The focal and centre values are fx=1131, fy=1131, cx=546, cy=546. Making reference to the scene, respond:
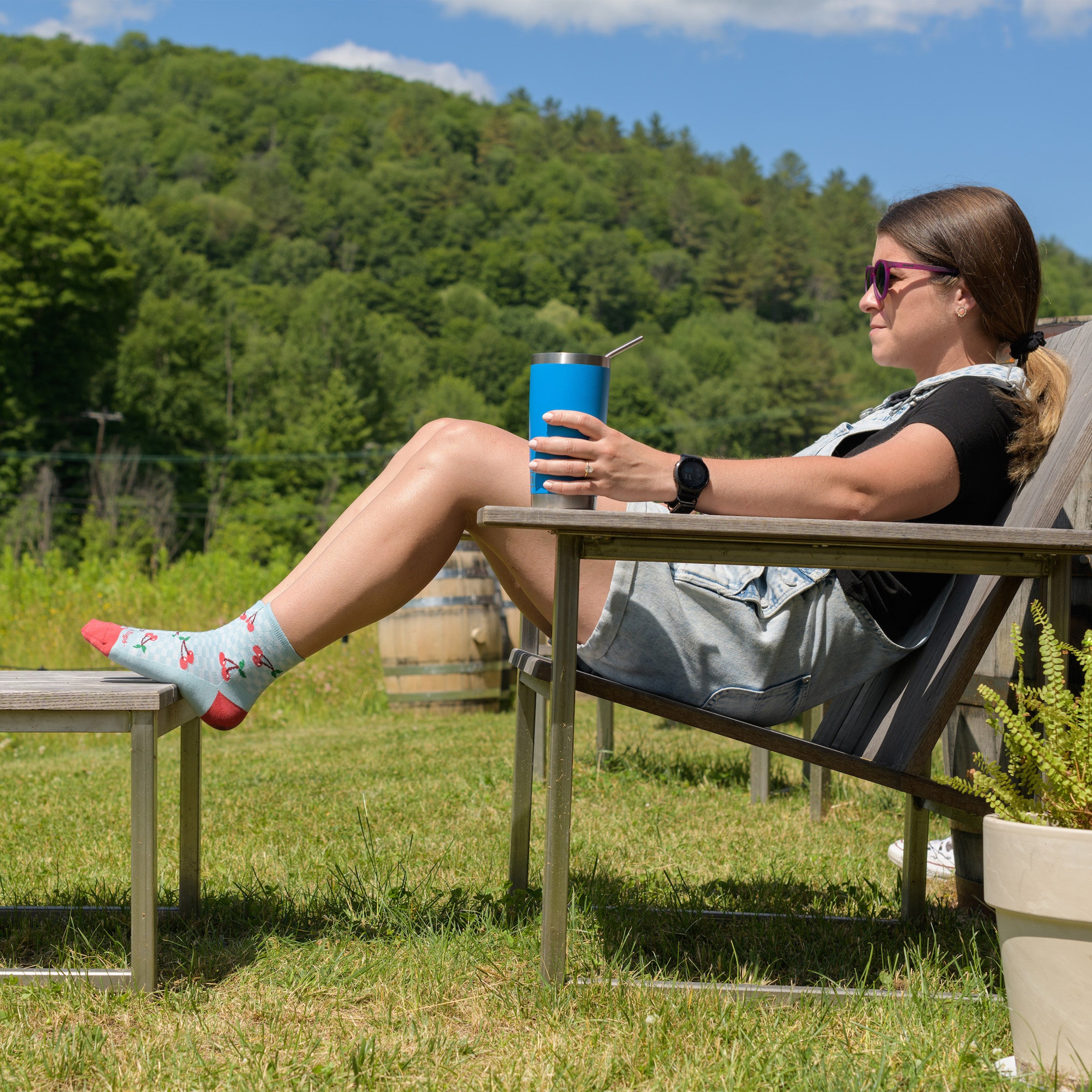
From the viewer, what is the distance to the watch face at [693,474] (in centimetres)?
172

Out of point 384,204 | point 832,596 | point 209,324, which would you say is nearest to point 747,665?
point 832,596

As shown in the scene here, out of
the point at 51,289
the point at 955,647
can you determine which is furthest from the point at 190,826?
the point at 51,289

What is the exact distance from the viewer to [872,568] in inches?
69.1

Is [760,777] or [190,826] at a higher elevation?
[190,826]

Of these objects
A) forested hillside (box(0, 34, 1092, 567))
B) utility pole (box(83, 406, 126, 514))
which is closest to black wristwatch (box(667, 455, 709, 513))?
forested hillside (box(0, 34, 1092, 567))

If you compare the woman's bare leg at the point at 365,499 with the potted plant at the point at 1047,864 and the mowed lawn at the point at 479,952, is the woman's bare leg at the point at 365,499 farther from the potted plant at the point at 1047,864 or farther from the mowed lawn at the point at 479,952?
the potted plant at the point at 1047,864

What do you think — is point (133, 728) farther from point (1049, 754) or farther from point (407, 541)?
point (1049, 754)

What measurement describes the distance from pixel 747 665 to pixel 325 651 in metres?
6.30

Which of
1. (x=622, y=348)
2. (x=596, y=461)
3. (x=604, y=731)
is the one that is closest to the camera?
(x=622, y=348)

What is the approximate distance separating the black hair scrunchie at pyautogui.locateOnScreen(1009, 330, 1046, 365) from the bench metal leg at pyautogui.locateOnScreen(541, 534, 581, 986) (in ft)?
3.41

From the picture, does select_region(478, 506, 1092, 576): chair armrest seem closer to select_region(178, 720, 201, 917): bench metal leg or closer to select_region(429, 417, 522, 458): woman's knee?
select_region(429, 417, 522, 458): woman's knee

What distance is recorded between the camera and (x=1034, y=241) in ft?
7.06

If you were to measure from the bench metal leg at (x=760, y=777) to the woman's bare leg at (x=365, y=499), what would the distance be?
2.02m

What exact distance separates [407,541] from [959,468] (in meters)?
0.93
